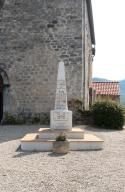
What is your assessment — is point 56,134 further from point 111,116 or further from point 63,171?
point 111,116

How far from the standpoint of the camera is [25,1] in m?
18.4

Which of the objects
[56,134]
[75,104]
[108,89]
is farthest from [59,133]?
[108,89]

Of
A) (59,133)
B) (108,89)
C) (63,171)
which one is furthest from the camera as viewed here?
(108,89)

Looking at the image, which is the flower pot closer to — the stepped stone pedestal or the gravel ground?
the gravel ground

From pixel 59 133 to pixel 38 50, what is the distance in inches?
288

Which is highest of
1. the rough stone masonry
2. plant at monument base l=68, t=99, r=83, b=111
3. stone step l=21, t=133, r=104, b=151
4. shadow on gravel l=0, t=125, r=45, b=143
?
the rough stone masonry

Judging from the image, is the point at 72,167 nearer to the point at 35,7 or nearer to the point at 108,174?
the point at 108,174

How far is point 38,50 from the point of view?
59.7ft

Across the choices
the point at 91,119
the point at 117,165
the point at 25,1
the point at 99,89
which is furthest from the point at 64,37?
the point at 99,89

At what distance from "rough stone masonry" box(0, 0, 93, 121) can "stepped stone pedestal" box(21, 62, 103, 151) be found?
497cm

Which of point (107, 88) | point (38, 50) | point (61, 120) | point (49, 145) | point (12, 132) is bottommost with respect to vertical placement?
point (12, 132)

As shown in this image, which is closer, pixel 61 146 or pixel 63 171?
pixel 63 171

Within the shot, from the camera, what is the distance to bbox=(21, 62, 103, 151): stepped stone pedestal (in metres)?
10.8

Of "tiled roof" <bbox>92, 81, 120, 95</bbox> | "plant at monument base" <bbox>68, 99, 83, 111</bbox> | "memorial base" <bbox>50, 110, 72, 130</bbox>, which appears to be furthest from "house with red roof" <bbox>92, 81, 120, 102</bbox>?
"memorial base" <bbox>50, 110, 72, 130</bbox>
